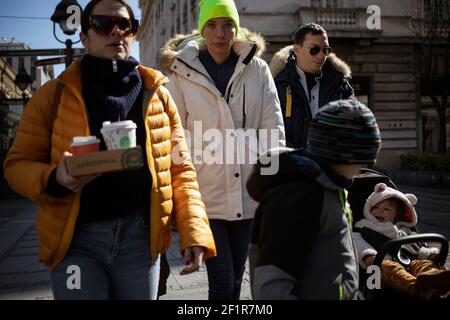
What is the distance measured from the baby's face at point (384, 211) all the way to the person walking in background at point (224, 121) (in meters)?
0.67

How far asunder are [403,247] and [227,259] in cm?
96

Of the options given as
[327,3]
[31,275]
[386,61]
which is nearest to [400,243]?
[31,275]

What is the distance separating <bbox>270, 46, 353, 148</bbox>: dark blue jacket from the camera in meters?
3.50

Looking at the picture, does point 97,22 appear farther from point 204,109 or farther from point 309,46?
point 309,46

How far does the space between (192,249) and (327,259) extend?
59 centimetres

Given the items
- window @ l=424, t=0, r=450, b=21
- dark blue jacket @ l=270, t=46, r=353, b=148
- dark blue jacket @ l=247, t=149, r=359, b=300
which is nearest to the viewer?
dark blue jacket @ l=247, t=149, r=359, b=300

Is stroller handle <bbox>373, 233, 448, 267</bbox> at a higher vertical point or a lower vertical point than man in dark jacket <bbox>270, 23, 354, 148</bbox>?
lower

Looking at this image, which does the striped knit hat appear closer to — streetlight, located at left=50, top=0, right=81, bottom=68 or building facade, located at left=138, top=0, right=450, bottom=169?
streetlight, located at left=50, top=0, right=81, bottom=68

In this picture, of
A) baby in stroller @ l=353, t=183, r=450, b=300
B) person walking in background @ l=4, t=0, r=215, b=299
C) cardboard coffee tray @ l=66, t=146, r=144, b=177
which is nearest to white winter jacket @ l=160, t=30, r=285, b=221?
baby in stroller @ l=353, t=183, r=450, b=300

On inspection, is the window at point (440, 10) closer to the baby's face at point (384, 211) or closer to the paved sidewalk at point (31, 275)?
the paved sidewalk at point (31, 275)

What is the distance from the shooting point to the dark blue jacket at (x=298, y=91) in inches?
138

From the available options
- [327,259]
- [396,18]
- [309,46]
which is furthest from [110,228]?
[396,18]

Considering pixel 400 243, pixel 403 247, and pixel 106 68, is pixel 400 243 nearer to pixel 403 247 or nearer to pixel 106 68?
pixel 403 247

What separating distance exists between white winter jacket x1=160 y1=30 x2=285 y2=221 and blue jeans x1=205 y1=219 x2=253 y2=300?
74 millimetres
